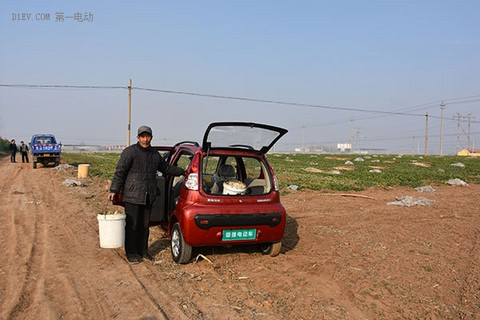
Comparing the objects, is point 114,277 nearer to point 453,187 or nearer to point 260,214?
point 260,214

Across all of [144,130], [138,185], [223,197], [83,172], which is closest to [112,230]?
[138,185]

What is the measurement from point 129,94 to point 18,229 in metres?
21.9

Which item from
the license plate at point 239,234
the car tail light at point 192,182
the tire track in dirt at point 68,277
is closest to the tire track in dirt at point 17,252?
the tire track in dirt at point 68,277

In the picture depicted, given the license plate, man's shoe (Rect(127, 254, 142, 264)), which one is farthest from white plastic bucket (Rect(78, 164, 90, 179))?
the license plate

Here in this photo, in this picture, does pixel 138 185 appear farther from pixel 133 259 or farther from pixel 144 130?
pixel 133 259

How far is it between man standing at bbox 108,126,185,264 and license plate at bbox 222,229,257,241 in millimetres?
1161

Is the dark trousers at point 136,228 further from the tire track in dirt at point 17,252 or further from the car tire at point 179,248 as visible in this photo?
the tire track in dirt at point 17,252

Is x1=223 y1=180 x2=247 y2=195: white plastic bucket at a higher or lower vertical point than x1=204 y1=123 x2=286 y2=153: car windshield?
lower

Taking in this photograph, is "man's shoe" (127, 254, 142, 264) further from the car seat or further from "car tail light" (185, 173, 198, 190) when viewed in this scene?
the car seat

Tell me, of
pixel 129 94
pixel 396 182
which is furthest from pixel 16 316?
pixel 129 94

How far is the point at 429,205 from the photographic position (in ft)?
35.1

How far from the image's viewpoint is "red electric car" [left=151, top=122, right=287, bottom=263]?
5172 mm

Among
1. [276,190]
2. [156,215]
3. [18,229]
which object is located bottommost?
[18,229]

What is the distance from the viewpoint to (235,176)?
6.53 metres
